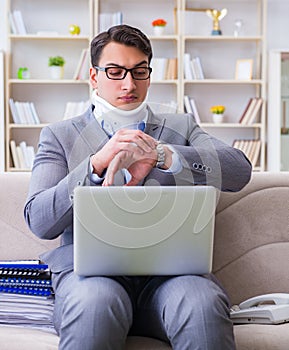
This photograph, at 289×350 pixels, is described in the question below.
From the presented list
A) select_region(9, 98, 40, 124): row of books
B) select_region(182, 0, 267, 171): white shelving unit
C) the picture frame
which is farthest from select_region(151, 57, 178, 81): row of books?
select_region(9, 98, 40, 124): row of books

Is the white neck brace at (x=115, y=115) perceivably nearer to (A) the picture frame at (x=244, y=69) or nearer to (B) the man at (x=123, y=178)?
(B) the man at (x=123, y=178)

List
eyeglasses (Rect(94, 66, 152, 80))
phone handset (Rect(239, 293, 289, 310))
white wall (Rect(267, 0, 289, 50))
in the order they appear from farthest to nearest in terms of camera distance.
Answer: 1. white wall (Rect(267, 0, 289, 50))
2. eyeglasses (Rect(94, 66, 152, 80))
3. phone handset (Rect(239, 293, 289, 310))

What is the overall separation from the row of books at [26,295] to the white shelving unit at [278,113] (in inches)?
163

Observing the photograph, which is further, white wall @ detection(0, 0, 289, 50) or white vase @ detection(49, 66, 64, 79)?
white wall @ detection(0, 0, 289, 50)

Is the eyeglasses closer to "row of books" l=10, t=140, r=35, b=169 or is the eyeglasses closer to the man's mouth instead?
the man's mouth

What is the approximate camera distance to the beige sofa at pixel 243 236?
208 cm

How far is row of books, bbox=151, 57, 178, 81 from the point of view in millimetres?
5836

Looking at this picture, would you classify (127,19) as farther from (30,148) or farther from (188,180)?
(188,180)

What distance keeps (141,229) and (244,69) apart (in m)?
4.56

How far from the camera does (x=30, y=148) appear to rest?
5812 mm

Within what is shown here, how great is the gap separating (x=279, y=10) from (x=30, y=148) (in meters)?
2.40

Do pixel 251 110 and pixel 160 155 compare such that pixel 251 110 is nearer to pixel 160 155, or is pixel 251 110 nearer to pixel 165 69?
pixel 165 69

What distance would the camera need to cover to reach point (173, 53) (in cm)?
605

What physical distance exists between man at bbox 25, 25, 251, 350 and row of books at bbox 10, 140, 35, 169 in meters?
3.77
